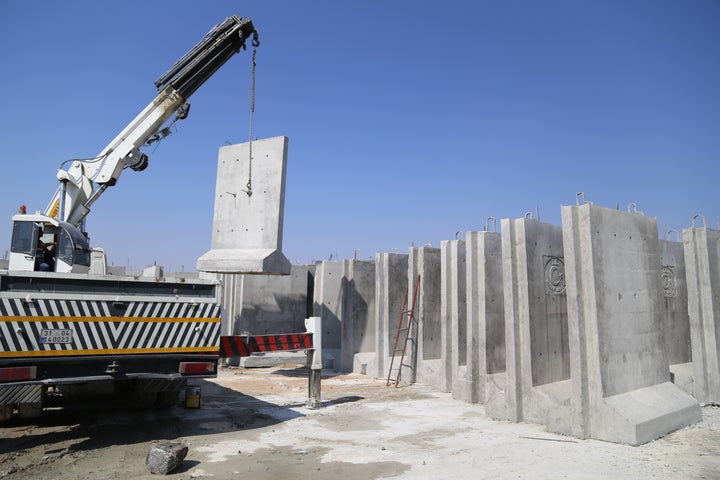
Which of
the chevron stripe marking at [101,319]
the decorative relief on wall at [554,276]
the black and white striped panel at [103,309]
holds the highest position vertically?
the decorative relief on wall at [554,276]

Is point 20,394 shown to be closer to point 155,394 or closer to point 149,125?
point 155,394

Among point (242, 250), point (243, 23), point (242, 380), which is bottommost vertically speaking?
point (242, 380)

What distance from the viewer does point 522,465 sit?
5.55 meters

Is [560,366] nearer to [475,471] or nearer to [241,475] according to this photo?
[475,471]

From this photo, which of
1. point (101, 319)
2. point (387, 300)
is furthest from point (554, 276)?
point (101, 319)

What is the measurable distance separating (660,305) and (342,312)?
859 cm

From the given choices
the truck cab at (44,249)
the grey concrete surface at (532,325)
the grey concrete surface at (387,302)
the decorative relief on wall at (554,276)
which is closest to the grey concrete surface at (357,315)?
the grey concrete surface at (387,302)

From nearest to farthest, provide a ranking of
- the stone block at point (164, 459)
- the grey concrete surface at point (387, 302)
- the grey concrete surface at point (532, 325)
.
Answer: the stone block at point (164, 459)
the grey concrete surface at point (532, 325)
the grey concrete surface at point (387, 302)

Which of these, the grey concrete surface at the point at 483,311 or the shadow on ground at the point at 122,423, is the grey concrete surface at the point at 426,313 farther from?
the shadow on ground at the point at 122,423

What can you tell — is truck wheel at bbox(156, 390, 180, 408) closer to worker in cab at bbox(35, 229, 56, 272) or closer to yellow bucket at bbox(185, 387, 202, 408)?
yellow bucket at bbox(185, 387, 202, 408)

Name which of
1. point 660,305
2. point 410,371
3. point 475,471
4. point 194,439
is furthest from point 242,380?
point 660,305

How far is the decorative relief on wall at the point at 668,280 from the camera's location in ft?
35.9

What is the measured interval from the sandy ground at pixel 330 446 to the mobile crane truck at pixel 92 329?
1.77ft

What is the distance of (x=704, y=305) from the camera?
9828 millimetres
